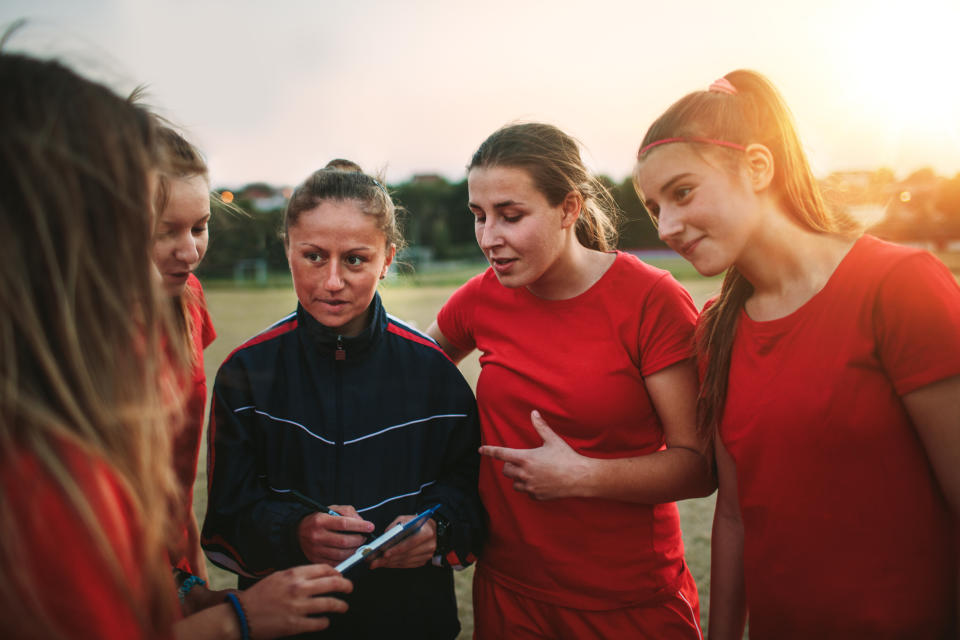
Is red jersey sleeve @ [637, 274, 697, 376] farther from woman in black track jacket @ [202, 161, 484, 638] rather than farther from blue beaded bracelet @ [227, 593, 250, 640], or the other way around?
blue beaded bracelet @ [227, 593, 250, 640]

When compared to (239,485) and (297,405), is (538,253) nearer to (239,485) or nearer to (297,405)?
(297,405)

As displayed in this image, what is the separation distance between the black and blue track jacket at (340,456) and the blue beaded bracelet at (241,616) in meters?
0.32

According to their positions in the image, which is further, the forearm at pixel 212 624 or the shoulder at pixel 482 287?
the shoulder at pixel 482 287

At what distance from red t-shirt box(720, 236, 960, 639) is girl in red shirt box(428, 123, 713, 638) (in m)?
0.39

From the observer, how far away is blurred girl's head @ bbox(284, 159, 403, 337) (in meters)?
2.17

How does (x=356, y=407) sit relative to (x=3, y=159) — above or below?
below

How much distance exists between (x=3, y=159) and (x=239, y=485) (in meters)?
1.41

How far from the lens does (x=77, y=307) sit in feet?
3.12

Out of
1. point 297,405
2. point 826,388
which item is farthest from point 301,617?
point 826,388

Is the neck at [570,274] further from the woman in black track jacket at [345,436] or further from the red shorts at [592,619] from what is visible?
the red shorts at [592,619]

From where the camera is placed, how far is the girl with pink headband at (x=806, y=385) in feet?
5.02

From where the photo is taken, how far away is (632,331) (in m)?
2.06

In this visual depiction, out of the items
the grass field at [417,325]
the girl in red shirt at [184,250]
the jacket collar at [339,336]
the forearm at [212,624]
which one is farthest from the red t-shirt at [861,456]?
the girl in red shirt at [184,250]

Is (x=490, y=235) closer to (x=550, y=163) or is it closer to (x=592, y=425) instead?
(x=550, y=163)
